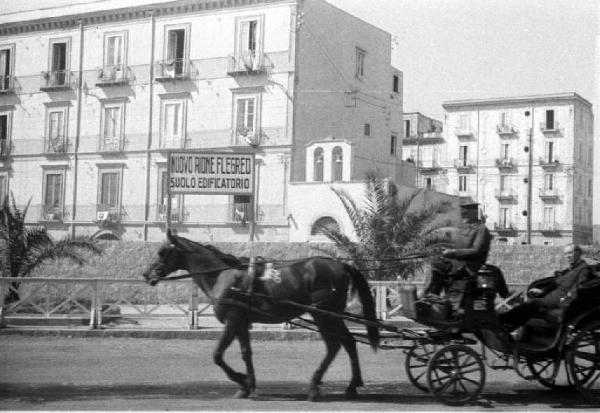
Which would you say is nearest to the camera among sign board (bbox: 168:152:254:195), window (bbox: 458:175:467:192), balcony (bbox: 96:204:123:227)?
sign board (bbox: 168:152:254:195)

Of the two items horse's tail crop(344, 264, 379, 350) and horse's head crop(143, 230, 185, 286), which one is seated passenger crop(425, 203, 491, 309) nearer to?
horse's tail crop(344, 264, 379, 350)

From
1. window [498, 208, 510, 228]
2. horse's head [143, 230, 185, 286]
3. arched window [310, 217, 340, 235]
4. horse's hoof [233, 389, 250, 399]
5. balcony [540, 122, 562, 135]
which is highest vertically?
balcony [540, 122, 562, 135]

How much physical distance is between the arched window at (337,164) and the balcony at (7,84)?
12589 mm

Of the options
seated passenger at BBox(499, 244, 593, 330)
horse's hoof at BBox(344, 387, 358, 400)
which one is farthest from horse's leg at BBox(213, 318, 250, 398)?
seated passenger at BBox(499, 244, 593, 330)

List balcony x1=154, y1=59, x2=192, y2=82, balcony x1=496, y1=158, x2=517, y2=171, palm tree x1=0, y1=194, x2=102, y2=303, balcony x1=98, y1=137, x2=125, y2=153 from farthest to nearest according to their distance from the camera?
balcony x1=496, y1=158, x2=517, y2=171
balcony x1=98, y1=137, x2=125, y2=153
balcony x1=154, y1=59, x2=192, y2=82
palm tree x1=0, y1=194, x2=102, y2=303

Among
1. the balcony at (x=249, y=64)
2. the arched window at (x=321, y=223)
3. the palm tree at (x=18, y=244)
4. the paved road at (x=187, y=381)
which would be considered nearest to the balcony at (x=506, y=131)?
the balcony at (x=249, y=64)

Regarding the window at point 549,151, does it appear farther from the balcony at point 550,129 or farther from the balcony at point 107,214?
the balcony at point 107,214

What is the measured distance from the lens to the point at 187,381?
10.7m

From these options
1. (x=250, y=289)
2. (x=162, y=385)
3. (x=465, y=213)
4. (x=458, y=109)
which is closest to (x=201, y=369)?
(x=162, y=385)

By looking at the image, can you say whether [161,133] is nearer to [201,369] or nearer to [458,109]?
[201,369]

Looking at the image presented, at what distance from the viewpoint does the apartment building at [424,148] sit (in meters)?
67.2

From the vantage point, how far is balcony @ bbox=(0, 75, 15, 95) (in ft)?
90.5

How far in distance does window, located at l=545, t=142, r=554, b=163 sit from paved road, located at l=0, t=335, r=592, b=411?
4276 cm

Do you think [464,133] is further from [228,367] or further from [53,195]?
[228,367]
